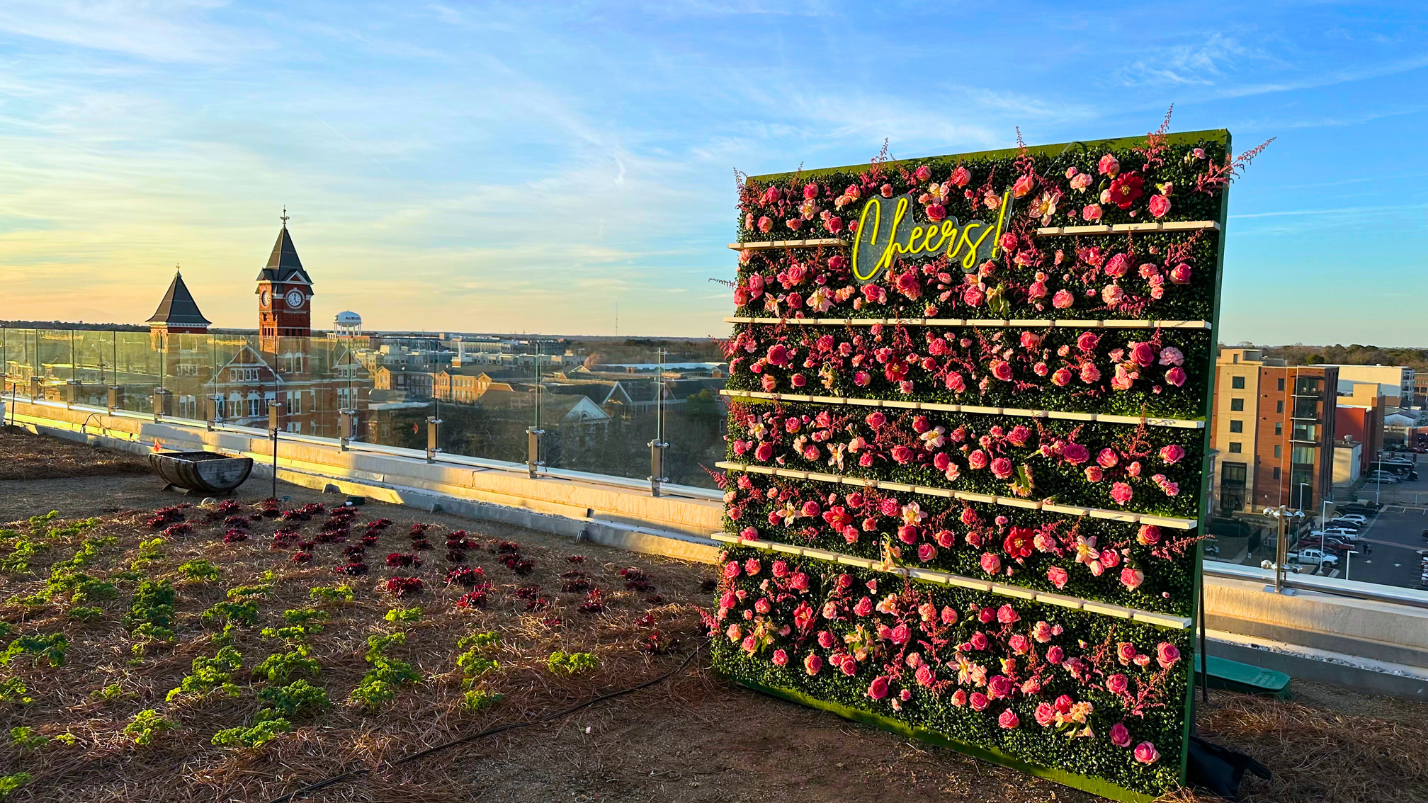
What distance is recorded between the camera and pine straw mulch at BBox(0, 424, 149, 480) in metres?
11.6

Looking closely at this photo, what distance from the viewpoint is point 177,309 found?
86000mm

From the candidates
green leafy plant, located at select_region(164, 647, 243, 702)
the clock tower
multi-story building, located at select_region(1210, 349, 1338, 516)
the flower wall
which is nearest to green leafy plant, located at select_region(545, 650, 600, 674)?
the flower wall

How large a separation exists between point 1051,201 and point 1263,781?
2.69 metres

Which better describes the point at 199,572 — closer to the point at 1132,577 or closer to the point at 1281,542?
the point at 1132,577

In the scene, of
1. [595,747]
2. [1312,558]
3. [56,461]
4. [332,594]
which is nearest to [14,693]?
[332,594]

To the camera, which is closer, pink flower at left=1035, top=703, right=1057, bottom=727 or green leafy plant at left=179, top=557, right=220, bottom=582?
pink flower at left=1035, top=703, right=1057, bottom=727

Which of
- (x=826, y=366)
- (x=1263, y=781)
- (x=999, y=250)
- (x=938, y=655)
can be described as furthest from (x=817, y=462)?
(x=1263, y=781)

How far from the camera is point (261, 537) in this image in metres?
7.98

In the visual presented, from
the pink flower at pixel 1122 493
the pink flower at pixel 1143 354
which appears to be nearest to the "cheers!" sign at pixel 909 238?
the pink flower at pixel 1143 354

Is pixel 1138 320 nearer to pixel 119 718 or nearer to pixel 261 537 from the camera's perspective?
pixel 119 718

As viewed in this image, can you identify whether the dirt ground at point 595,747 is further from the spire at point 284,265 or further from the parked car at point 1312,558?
the spire at point 284,265

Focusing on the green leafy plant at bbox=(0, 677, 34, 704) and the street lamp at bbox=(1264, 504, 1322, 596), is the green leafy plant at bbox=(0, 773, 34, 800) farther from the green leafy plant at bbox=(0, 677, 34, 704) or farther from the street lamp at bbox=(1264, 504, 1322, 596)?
the street lamp at bbox=(1264, 504, 1322, 596)

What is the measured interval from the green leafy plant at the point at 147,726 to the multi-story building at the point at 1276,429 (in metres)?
5.62

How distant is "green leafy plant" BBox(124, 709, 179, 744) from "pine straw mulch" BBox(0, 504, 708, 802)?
3 centimetres
